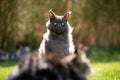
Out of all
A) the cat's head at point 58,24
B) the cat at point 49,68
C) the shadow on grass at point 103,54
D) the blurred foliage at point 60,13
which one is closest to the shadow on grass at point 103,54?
the shadow on grass at point 103,54

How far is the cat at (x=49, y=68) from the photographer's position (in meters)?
4.52

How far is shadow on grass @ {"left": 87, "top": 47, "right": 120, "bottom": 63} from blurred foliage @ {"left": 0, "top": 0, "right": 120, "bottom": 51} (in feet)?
2.97

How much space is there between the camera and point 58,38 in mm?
9758

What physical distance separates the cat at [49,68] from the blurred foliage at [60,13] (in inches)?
521

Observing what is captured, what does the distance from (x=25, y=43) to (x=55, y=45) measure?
1064cm

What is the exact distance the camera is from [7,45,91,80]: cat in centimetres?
452

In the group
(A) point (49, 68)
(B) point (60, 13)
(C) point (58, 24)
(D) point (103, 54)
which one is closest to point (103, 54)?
(D) point (103, 54)

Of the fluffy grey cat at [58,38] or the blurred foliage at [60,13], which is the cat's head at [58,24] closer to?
Result: the fluffy grey cat at [58,38]

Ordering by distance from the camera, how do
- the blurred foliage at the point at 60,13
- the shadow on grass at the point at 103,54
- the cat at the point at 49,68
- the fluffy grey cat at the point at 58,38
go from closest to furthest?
the cat at the point at 49,68
the fluffy grey cat at the point at 58,38
the shadow on grass at the point at 103,54
the blurred foliage at the point at 60,13

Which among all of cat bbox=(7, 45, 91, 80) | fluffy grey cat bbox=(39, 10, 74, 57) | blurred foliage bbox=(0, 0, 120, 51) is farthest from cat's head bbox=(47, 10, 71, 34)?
blurred foliage bbox=(0, 0, 120, 51)

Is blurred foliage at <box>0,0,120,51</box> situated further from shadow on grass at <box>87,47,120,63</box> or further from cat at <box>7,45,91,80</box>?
cat at <box>7,45,91,80</box>

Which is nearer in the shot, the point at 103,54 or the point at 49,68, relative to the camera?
the point at 49,68

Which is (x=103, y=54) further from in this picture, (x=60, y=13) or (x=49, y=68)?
(x=49, y=68)

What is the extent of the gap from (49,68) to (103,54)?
14820mm
